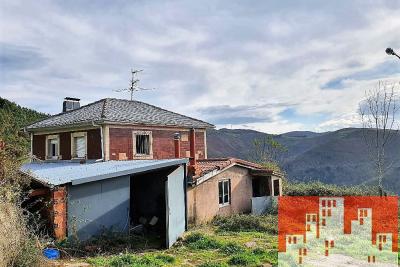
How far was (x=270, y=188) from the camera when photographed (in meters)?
20.4

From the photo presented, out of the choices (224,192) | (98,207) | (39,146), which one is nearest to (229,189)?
(224,192)

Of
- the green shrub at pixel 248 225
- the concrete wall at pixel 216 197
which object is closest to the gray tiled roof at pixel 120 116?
the concrete wall at pixel 216 197

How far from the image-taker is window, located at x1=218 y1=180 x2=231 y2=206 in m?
17.4

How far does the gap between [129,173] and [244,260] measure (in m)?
5.05

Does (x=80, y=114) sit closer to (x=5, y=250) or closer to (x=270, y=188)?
(x=270, y=188)

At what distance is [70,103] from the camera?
81.8 ft

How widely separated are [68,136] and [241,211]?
10.3 meters

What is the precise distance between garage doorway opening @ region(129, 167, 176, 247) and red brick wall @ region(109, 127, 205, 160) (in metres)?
3.56

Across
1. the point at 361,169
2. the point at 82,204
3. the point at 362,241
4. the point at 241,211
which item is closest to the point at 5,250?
the point at 82,204

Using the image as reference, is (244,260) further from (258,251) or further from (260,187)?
(260,187)

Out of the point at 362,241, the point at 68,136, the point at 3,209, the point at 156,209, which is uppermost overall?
the point at 68,136

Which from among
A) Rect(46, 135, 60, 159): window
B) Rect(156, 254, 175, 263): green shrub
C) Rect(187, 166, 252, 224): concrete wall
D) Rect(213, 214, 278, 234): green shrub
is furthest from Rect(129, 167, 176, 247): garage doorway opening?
Rect(46, 135, 60, 159): window

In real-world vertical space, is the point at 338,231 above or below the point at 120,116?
below

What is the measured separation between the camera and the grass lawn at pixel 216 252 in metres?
9.23
